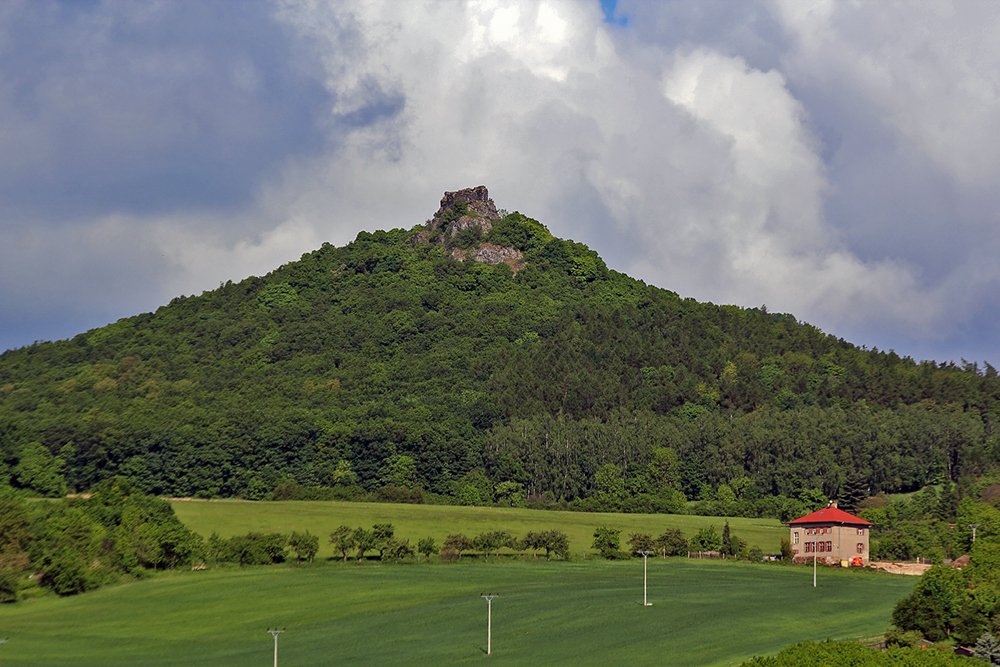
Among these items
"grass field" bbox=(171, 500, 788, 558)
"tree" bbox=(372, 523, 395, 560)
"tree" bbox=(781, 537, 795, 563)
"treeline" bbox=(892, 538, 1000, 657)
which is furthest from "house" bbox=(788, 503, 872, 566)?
"tree" bbox=(372, 523, 395, 560)

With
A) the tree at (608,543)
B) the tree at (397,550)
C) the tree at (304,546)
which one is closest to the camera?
the tree at (304,546)

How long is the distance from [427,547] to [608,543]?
2381 cm

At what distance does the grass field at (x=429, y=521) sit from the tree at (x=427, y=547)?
20.8ft

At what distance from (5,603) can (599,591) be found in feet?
194

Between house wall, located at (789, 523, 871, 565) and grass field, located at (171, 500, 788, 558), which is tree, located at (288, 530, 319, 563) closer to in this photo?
grass field, located at (171, 500, 788, 558)

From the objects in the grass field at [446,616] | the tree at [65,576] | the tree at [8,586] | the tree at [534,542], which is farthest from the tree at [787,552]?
the tree at [8,586]

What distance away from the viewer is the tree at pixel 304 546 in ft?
479

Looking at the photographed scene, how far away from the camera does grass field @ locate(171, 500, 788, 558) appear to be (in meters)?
164

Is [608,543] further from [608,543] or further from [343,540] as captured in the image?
[343,540]

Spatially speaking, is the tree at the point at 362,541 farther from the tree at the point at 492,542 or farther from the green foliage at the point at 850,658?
the green foliage at the point at 850,658

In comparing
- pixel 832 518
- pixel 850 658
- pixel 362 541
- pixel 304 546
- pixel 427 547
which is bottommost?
pixel 850 658

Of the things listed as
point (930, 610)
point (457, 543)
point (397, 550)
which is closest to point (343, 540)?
point (397, 550)

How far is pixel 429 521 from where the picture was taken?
173750 millimetres

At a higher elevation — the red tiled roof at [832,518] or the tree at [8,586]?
the red tiled roof at [832,518]
